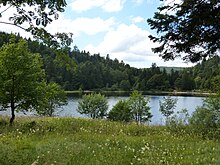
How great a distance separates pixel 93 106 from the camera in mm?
75688

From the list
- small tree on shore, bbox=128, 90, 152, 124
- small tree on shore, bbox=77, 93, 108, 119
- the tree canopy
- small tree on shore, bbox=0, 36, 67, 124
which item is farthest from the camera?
small tree on shore, bbox=77, 93, 108, 119

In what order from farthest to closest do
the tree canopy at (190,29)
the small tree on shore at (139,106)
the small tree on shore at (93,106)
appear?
the small tree on shore at (93,106)
the small tree on shore at (139,106)
the tree canopy at (190,29)

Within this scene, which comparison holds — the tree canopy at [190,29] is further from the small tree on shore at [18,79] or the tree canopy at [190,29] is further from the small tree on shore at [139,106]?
the small tree on shore at [139,106]

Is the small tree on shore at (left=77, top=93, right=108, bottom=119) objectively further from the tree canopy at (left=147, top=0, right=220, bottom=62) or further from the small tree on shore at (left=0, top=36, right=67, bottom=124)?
the tree canopy at (left=147, top=0, right=220, bottom=62)

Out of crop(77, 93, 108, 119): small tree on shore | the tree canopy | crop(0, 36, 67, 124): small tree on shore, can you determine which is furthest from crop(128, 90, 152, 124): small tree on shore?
the tree canopy

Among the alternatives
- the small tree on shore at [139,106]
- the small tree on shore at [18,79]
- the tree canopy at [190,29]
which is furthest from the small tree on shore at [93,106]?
the tree canopy at [190,29]

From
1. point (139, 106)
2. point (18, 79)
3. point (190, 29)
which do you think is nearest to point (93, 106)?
point (139, 106)

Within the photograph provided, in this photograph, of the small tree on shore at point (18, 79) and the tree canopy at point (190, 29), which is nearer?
the tree canopy at point (190, 29)

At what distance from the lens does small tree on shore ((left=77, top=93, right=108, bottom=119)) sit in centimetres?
7425

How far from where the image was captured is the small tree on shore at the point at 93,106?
74250mm

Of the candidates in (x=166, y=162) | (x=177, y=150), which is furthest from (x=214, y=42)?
(x=166, y=162)

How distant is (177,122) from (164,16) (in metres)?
9.98

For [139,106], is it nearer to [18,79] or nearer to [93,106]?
[93,106]

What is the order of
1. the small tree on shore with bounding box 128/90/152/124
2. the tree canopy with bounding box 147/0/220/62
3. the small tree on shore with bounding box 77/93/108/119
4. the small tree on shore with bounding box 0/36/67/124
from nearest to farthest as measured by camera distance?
the tree canopy with bounding box 147/0/220/62, the small tree on shore with bounding box 0/36/67/124, the small tree on shore with bounding box 128/90/152/124, the small tree on shore with bounding box 77/93/108/119
